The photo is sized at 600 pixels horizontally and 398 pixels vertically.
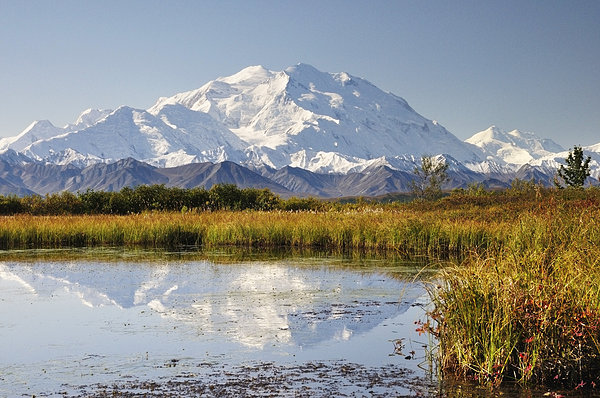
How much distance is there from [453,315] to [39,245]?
28.9m

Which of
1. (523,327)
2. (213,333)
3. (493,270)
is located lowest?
(213,333)

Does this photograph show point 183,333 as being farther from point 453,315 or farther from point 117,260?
point 117,260

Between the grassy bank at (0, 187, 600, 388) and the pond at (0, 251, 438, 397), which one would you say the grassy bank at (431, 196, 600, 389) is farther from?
the pond at (0, 251, 438, 397)

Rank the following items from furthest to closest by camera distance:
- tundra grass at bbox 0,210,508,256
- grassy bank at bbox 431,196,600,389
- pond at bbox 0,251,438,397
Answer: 1. tundra grass at bbox 0,210,508,256
2. pond at bbox 0,251,438,397
3. grassy bank at bbox 431,196,600,389

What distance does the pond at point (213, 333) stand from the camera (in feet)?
34.3

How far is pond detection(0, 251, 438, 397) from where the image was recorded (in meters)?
10.5

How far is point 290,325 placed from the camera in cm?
1464

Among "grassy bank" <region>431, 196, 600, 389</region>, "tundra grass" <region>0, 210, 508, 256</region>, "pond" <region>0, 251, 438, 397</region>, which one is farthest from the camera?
"tundra grass" <region>0, 210, 508, 256</region>

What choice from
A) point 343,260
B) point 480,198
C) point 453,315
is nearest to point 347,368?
point 453,315

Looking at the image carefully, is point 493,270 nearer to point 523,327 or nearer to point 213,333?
point 523,327

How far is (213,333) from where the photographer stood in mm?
13820

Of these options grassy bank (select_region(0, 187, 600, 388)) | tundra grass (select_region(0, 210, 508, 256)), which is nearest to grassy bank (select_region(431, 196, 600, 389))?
grassy bank (select_region(0, 187, 600, 388))

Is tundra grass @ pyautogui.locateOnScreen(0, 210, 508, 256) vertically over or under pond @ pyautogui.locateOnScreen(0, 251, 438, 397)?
over

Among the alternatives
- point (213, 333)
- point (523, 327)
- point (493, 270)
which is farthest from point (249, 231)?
point (523, 327)
